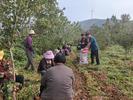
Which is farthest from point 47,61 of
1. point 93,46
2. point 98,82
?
point 93,46


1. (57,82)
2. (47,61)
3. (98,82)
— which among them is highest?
(47,61)

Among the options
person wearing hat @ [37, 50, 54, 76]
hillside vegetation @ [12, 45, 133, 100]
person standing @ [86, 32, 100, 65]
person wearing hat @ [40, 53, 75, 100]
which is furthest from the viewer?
person standing @ [86, 32, 100, 65]

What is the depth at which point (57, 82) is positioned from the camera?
8180mm

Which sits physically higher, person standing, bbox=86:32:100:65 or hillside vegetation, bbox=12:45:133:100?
person standing, bbox=86:32:100:65

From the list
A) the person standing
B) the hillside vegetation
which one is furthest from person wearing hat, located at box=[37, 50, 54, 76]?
the person standing

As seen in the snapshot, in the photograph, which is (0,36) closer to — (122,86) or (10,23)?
(10,23)

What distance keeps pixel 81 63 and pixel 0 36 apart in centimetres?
924

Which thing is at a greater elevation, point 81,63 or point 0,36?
point 0,36

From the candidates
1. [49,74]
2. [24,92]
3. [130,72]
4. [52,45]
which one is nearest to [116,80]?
[130,72]

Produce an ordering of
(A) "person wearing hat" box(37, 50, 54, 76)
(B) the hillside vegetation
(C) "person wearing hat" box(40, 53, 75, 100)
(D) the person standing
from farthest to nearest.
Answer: (D) the person standing, (B) the hillside vegetation, (A) "person wearing hat" box(37, 50, 54, 76), (C) "person wearing hat" box(40, 53, 75, 100)

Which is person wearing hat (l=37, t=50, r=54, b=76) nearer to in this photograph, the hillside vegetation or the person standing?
the hillside vegetation

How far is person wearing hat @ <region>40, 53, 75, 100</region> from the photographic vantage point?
8.18 meters

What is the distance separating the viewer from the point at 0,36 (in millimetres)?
12672

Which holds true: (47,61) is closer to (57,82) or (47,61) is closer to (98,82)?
(57,82)
